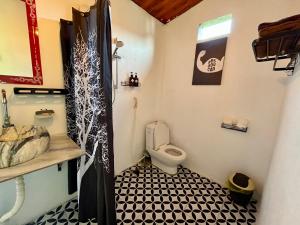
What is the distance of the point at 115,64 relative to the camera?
1.87 meters

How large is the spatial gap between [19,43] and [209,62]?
197 centimetres

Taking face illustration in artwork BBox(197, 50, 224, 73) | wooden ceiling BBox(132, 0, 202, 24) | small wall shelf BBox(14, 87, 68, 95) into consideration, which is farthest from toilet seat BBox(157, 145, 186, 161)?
wooden ceiling BBox(132, 0, 202, 24)

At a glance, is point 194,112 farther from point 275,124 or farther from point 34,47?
point 34,47

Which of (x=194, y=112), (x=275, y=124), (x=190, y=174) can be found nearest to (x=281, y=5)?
(x=275, y=124)

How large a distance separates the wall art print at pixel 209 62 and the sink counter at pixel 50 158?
5.72ft

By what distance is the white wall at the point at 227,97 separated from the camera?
162cm

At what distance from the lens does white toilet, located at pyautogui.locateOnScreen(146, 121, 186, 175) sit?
6.98 feet

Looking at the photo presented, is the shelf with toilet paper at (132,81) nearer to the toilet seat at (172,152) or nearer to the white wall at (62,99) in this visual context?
the white wall at (62,99)

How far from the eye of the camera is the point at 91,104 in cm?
121

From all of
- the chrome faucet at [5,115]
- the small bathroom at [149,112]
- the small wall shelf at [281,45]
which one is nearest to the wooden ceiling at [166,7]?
the small bathroom at [149,112]

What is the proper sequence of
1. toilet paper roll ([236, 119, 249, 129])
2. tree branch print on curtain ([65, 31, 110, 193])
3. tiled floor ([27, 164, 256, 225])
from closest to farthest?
tree branch print on curtain ([65, 31, 110, 193]) → tiled floor ([27, 164, 256, 225]) → toilet paper roll ([236, 119, 249, 129])

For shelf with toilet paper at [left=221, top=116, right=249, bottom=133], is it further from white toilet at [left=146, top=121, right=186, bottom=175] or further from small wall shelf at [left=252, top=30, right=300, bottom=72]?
small wall shelf at [left=252, top=30, right=300, bottom=72]

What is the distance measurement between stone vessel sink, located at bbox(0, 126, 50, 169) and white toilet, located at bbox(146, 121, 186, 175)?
1439 mm

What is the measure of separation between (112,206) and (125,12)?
6.80 feet
